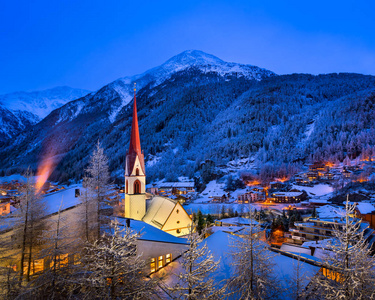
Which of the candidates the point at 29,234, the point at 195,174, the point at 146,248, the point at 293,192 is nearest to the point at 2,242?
the point at 29,234

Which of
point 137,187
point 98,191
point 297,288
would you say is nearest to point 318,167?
point 137,187

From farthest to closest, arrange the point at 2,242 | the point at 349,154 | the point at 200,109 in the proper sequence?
the point at 200,109, the point at 349,154, the point at 2,242

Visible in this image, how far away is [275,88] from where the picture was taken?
593ft

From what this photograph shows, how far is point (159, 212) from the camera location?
23391 millimetres

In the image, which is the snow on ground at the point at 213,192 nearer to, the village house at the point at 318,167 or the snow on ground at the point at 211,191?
the snow on ground at the point at 211,191

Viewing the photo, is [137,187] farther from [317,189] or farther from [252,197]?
[317,189]

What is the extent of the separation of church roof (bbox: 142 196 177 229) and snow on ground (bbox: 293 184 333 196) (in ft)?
206

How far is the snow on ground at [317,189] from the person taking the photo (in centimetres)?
7326

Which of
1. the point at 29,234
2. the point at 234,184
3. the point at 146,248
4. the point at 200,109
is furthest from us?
the point at 200,109

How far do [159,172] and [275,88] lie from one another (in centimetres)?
11974

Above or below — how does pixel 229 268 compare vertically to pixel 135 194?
below

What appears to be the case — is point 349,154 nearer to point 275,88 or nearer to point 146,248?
point 275,88

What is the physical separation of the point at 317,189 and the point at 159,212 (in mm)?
69702

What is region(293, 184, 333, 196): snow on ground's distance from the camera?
73.3 metres
